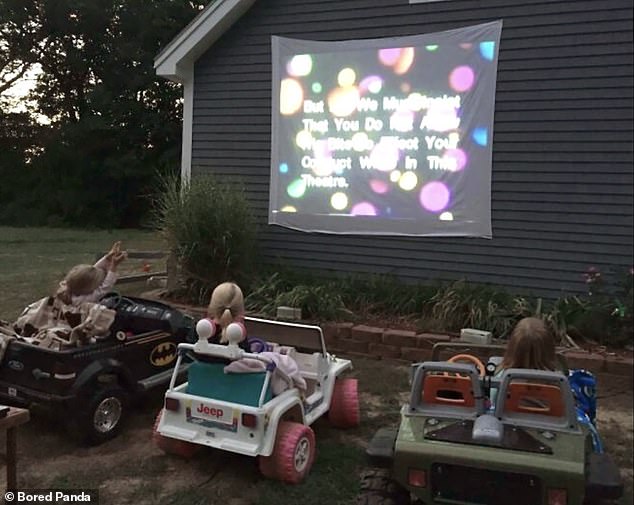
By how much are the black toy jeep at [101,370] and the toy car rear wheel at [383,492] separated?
1.58 m

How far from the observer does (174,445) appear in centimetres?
301

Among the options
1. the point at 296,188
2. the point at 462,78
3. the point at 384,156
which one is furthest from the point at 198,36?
the point at 462,78

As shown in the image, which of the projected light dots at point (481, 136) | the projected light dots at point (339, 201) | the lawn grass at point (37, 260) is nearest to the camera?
the projected light dots at point (481, 136)

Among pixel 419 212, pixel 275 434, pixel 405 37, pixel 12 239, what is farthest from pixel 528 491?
pixel 12 239

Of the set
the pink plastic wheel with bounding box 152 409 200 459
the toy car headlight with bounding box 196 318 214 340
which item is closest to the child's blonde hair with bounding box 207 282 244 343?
the toy car headlight with bounding box 196 318 214 340

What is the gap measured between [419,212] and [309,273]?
135cm

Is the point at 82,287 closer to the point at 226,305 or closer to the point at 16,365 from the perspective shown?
the point at 16,365

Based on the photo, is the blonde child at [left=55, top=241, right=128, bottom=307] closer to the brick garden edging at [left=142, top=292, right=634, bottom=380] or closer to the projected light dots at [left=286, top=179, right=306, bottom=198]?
the brick garden edging at [left=142, top=292, right=634, bottom=380]

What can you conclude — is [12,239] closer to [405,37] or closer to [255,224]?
[255,224]

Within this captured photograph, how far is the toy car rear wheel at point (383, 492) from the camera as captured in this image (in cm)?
221

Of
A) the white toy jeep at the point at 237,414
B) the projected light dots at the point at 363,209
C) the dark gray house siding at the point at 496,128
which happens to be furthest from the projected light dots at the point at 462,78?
the white toy jeep at the point at 237,414

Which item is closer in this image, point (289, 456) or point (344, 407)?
point (289, 456)

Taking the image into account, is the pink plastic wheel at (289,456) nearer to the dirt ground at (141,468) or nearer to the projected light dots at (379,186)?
the dirt ground at (141,468)

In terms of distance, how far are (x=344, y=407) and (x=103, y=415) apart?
1278 mm
